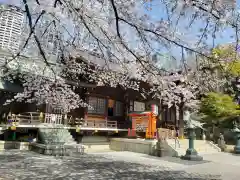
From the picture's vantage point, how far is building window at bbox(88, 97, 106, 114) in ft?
59.9

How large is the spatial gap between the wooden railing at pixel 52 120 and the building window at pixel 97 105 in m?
0.82

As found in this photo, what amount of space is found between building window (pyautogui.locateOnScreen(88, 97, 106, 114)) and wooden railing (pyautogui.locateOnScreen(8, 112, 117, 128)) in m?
0.82

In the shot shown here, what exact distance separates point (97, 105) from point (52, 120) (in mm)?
4042

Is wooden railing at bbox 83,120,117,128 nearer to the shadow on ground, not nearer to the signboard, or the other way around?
the signboard

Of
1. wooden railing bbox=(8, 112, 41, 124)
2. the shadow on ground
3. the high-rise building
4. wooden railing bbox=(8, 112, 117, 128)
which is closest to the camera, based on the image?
the high-rise building

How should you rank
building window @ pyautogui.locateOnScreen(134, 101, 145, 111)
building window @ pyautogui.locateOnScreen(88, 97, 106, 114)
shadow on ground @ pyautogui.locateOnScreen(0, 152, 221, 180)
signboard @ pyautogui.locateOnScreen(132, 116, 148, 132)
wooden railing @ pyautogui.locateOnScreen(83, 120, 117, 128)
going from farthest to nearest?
1. building window @ pyautogui.locateOnScreen(134, 101, 145, 111)
2. building window @ pyautogui.locateOnScreen(88, 97, 106, 114)
3. signboard @ pyautogui.locateOnScreen(132, 116, 148, 132)
4. wooden railing @ pyautogui.locateOnScreen(83, 120, 117, 128)
5. shadow on ground @ pyautogui.locateOnScreen(0, 152, 221, 180)

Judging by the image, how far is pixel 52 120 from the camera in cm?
1559

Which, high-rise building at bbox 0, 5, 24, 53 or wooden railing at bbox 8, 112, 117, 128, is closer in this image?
high-rise building at bbox 0, 5, 24, 53

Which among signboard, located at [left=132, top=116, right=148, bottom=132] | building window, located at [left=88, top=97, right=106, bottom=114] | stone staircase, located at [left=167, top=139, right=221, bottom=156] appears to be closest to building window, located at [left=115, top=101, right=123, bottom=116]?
building window, located at [left=88, top=97, right=106, bottom=114]

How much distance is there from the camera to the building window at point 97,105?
59.9ft

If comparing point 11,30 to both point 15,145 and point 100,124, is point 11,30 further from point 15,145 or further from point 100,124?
point 100,124

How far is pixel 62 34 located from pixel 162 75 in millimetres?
3087

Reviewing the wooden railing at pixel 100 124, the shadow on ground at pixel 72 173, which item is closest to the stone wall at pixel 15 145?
the shadow on ground at pixel 72 173

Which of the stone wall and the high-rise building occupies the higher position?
the high-rise building
